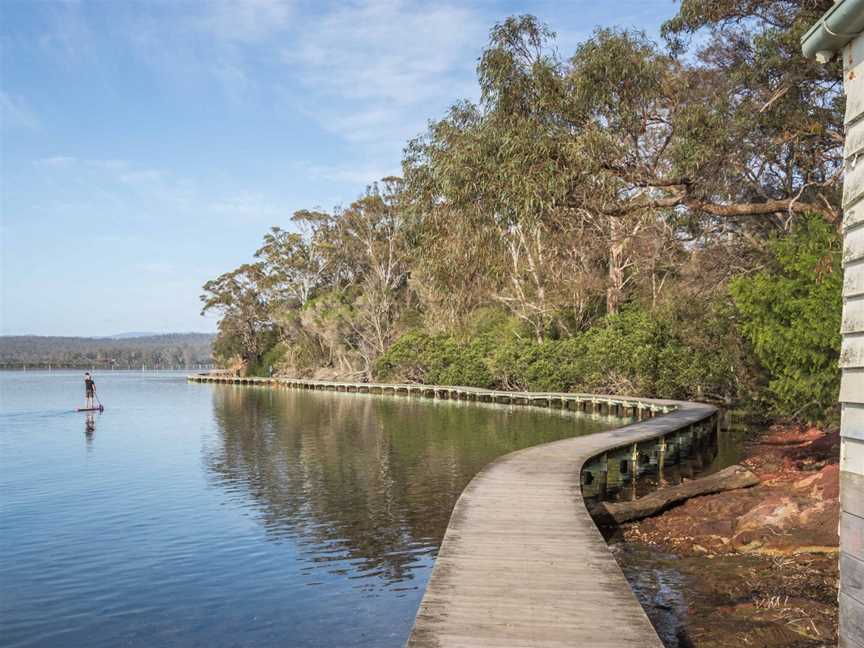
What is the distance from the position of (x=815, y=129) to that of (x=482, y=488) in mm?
10051

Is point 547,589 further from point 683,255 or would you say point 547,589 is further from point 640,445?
point 683,255

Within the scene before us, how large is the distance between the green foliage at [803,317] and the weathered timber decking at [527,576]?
4212 millimetres


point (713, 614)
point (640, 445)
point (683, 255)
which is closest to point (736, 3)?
point (640, 445)

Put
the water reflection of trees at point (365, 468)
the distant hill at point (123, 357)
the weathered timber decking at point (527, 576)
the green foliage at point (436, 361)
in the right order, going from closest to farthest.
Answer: the weathered timber decking at point (527, 576), the water reflection of trees at point (365, 468), the green foliage at point (436, 361), the distant hill at point (123, 357)

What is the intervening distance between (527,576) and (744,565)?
11.5 ft

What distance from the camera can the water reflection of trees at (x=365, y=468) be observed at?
11539 millimetres

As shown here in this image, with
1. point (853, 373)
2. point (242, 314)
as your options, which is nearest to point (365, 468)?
point (853, 373)

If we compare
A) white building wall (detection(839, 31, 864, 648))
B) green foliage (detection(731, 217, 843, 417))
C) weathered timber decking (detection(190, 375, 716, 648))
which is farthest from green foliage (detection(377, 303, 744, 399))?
white building wall (detection(839, 31, 864, 648))

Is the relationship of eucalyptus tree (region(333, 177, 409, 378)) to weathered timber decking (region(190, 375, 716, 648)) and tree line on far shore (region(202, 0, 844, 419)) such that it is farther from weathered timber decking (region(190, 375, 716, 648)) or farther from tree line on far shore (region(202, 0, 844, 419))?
weathered timber decking (region(190, 375, 716, 648))

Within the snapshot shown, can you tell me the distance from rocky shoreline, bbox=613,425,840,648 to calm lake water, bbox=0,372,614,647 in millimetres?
2817

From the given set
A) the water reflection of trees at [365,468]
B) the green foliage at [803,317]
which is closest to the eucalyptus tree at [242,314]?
the water reflection of trees at [365,468]

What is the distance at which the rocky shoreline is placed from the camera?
23.0 ft

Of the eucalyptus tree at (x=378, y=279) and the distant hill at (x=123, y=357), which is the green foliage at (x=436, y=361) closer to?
the eucalyptus tree at (x=378, y=279)

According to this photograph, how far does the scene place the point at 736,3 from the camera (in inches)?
593
